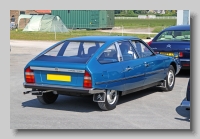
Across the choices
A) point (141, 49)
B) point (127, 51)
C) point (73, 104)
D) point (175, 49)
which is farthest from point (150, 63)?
point (175, 49)

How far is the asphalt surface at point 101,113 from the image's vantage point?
685 centimetres

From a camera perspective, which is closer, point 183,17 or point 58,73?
point 58,73

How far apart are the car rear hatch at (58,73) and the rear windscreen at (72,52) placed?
164mm

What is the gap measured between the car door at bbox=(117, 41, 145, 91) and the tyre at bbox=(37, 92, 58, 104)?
1502 mm

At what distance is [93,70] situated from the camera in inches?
287

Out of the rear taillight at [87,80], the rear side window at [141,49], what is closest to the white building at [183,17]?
the rear side window at [141,49]

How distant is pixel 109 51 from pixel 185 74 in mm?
5400

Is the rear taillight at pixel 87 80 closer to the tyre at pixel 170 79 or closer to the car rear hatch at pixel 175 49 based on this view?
the tyre at pixel 170 79

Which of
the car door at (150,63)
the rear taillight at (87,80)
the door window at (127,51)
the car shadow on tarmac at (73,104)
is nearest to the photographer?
the rear taillight at (87,80)

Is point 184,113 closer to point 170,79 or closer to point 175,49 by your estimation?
point 170,79

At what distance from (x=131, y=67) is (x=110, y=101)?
0.83 meters

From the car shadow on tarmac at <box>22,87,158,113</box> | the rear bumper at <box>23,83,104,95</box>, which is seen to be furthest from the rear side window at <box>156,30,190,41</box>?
the rear bumper at <box>23,83,104,95</box>

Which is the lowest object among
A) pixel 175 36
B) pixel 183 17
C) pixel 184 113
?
pixel 184 113

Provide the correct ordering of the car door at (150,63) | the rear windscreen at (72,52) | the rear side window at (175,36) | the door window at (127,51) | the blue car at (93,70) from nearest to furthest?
the blue car at (93,70)
the rear windscreen at (72,52)
the door window at (127,51)
the car door at (150,63)
the rear side window at (175,36)
